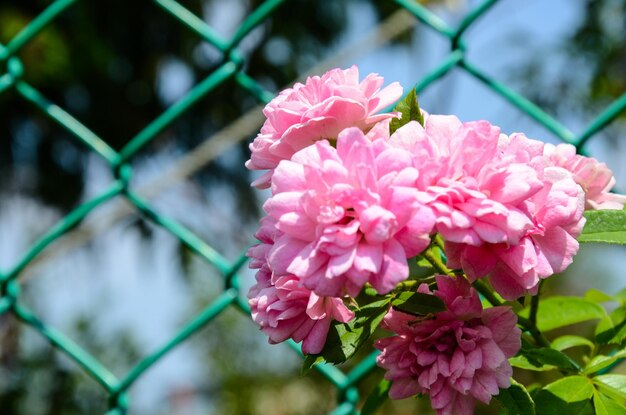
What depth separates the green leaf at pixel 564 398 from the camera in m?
0.39

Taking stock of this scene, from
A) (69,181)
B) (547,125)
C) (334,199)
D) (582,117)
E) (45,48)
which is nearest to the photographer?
(334,199)

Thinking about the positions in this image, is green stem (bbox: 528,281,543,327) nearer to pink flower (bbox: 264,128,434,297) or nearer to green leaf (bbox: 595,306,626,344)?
green leaf (bbox: 595,306,626,344)

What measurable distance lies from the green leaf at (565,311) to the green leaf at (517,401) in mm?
183

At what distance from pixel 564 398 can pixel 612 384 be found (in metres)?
0.04

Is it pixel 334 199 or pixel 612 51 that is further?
pixel 612 51

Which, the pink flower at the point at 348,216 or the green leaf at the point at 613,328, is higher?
the pink flower at the point at 348,216

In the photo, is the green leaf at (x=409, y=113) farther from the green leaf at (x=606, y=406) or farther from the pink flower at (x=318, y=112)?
the green leaf at (x=606, y=406)

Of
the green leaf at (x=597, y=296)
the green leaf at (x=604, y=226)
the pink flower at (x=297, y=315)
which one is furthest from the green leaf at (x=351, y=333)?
the green leaf at (x=597, y=296)

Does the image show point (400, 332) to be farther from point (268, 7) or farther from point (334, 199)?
point (268, 7)

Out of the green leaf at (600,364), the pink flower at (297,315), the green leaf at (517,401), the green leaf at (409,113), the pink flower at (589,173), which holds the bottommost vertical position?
the green leaf at (600,364)

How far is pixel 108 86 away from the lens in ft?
22.4

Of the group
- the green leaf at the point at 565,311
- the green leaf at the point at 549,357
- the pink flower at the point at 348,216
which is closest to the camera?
the pink flower at the point at 348,216

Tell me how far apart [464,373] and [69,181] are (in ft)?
22.4

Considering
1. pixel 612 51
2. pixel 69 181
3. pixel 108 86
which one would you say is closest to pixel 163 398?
pixel 69 181
